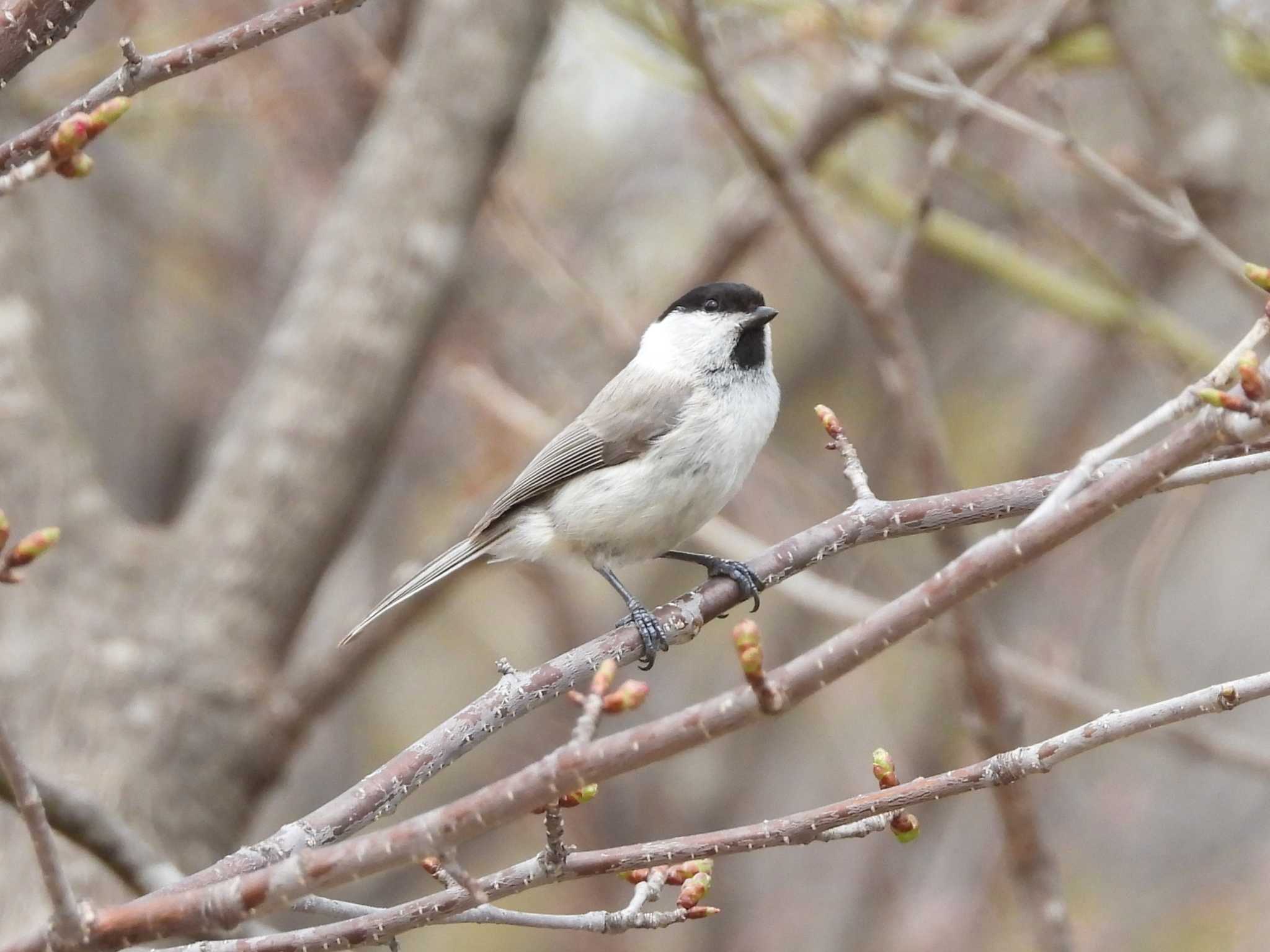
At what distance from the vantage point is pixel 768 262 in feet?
23.4

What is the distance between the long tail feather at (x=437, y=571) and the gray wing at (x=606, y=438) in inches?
1.7

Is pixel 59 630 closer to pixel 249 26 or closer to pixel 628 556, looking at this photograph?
pixel 628 556

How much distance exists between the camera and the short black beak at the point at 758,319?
3617 mm

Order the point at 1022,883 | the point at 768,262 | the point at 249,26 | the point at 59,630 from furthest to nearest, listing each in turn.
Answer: the point at 768,262
the point at 59,630
the point at 1022,883
the point at 249,26

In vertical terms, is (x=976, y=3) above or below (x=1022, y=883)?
above

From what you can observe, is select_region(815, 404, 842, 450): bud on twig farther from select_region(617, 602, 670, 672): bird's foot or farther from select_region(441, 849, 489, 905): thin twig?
select_region(441, 849, 489, 905): thin twig

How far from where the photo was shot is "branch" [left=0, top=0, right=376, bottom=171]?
1723mm

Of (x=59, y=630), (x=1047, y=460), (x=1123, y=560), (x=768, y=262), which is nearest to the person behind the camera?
(x=59, y=630)

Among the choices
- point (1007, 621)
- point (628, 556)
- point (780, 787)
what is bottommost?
point (780, 787)

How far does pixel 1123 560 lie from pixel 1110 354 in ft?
3.52

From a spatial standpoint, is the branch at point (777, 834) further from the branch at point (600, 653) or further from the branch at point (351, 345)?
the branch at point (351, 345)

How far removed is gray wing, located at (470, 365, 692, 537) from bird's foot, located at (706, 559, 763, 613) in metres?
0.58

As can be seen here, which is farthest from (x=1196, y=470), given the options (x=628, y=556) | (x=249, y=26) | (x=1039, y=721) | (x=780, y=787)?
(x=780, y=787)

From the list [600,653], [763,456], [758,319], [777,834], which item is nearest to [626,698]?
[777,834]
